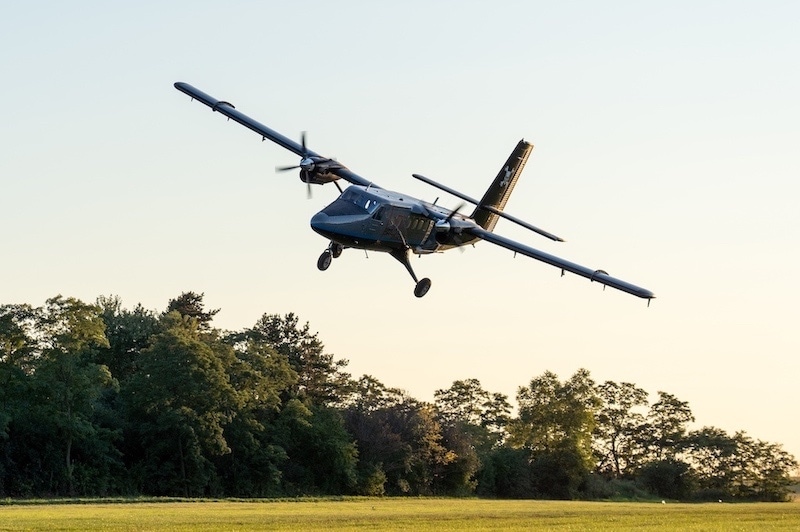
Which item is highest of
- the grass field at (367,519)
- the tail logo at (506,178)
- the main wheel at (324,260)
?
the tail logo at (506,178)

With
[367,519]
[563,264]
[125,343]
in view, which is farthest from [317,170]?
[125,343]

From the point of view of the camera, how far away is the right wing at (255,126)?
51.9m

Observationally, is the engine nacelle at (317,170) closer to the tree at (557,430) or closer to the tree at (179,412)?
the tree at (179,412)

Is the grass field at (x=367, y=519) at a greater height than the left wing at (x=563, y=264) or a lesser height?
lesser

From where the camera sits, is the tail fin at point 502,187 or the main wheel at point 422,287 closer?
the main wheel at point 422,287

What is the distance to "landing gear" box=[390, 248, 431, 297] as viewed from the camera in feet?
153

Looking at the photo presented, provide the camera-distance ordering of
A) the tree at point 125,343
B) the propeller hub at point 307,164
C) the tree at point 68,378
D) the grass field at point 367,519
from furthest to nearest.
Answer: the tree at point 125,343
the tree at point 68,378
the propeller hub at point 307,164
the grass field at point 367,519

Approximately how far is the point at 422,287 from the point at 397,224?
264 centimetres

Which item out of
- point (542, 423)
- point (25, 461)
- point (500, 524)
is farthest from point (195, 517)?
point (542, 423)

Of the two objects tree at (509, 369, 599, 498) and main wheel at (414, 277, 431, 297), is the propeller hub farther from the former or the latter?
tree at (509, 369, 599, 498)

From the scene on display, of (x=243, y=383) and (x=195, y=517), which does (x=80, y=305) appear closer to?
(x=243, y=383)

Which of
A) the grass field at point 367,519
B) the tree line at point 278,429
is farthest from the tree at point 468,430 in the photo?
the grass field at point 367,519

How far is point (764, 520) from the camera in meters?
59.1

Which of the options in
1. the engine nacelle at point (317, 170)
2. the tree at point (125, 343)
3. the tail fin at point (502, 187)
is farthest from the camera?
the tree at point (125, 343)
